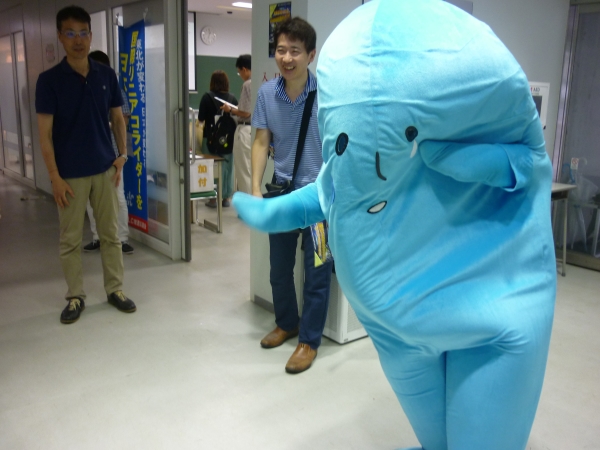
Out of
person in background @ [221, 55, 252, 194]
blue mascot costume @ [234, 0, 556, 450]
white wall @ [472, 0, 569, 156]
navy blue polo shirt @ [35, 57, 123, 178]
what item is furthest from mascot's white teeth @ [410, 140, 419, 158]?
person in background @ [221, 55, 252, 194]

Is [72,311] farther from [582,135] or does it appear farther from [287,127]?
[582,135]

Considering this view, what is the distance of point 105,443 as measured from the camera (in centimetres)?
211

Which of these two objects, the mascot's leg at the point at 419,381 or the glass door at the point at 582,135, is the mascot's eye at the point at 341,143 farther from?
the glass door at the point at 582,135

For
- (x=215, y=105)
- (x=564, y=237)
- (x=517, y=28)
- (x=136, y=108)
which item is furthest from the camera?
(x=215, y=105)

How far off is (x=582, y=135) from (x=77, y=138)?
383 centimetres

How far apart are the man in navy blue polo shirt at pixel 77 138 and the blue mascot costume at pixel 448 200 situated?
2.12 metres

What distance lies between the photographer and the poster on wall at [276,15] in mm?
2807

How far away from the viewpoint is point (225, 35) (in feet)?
32.7

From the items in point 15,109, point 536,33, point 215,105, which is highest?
point 536,33

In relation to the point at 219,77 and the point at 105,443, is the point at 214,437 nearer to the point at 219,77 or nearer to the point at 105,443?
the point at 105,443

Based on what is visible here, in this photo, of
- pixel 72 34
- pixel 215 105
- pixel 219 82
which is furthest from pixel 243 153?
pixel 72 34

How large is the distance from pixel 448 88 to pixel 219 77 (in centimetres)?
518

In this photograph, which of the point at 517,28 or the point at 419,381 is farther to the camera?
the point at 517,28

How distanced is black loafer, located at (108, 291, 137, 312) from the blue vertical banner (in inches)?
54.2
